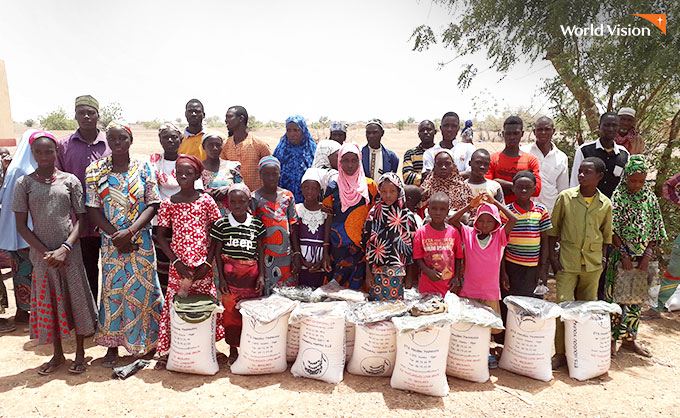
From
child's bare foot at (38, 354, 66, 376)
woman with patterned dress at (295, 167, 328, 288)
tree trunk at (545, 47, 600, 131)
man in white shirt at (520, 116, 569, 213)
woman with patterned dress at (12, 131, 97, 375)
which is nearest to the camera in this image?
woman with patterned dress at (12, 131, 97, 375)

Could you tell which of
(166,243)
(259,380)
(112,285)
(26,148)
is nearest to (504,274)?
(259,380)

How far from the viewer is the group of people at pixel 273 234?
3.62 meters

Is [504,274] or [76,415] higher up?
[504,274]

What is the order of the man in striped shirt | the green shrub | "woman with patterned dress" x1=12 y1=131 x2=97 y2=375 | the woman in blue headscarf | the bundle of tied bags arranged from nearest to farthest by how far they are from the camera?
the bundle of tied bags → "woman with patterned dress" x1=12 y1=131 x2=97 y2=375 → the woman in blue headscarf → the man in striped shirt → the green shrub

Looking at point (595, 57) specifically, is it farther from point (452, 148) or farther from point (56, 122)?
point (56, 122)

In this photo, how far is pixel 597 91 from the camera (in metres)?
6.19

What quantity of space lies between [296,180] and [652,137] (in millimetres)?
5208

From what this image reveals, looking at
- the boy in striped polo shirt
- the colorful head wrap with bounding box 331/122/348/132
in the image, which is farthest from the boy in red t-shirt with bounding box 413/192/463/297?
the colorful head wrap with bounding box 331/122/348/132

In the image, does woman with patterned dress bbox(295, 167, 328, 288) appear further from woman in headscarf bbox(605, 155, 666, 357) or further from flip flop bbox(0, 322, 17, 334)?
flip flop bbox(0, 322, 17, 334)

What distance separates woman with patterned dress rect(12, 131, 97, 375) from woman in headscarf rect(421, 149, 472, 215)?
3.13m

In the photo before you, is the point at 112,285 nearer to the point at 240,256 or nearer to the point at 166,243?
the point at 166,243

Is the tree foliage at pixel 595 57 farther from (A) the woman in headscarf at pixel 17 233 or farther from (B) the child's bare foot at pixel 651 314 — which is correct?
(A) the woman in headscarf at pixel 17 233

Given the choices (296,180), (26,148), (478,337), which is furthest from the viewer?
(296,180)

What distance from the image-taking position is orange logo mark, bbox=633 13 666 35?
5.53 metres
